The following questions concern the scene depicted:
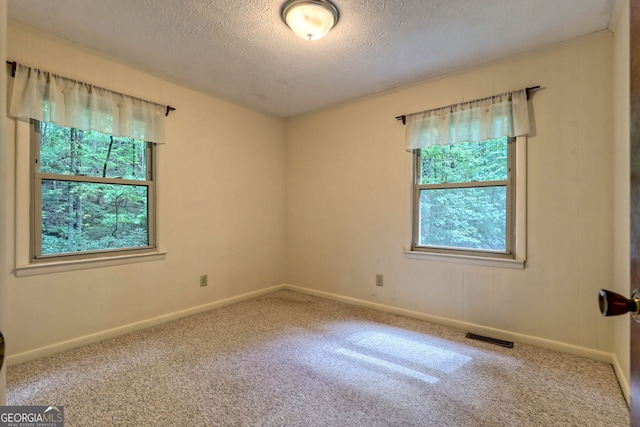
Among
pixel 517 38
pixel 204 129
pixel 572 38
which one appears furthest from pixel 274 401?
pixel 572 38

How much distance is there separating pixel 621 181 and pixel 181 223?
361cm

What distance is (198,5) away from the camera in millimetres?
2029

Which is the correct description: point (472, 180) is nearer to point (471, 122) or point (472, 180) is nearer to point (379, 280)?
point (471, 122)

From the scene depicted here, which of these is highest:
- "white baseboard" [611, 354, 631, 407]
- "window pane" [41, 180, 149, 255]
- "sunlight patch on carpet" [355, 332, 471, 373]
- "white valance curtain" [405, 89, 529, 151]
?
"white valance curtain" [405, 89, 529, 151]

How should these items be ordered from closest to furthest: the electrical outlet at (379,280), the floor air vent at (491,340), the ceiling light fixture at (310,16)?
the ceiling light fixture at (310,16) < the floor air vent at (491,340) < the electrical outlet at (379,280)

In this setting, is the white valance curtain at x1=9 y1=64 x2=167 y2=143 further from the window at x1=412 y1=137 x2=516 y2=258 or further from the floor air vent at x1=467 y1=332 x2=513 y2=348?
the floor air vent at x1=467 y1=332 x2=513 y2=348

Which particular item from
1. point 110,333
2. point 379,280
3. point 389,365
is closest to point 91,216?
point 110,333

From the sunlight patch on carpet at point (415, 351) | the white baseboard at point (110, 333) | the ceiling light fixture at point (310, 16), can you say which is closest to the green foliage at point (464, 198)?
the sunlight patch on carpet at point (415, 351)

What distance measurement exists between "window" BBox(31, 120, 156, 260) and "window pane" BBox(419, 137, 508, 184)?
2759mm

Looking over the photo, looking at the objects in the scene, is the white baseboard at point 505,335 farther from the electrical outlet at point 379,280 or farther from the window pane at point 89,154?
the window pane at point 89,154

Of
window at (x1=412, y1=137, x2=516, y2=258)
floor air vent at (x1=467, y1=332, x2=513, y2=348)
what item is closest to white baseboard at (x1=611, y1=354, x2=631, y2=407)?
floor air vent at (x1=467, y1=332, x2=513, y2=348)

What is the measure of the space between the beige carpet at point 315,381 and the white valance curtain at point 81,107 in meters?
1.79

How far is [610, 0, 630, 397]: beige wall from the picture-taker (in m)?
1.90

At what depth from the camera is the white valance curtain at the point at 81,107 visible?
2238mm
